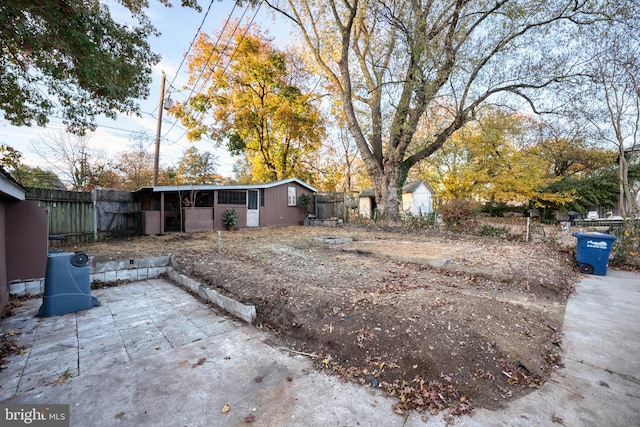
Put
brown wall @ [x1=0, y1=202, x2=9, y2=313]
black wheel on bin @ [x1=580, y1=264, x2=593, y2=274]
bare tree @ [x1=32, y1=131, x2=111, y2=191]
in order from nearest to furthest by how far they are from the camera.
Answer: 1. brown wall @ [x1=0, y1=202, x2=9, y2=313]
2. black wheel on bin @ [x1=580, y1=264, x2=593, y2=274]
3. bare tree @ [x1=32, y1=131, x2=111, y2=191]

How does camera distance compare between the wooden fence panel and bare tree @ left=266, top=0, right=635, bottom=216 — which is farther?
the wooden fence panel

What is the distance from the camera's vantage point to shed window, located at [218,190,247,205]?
42.3ft

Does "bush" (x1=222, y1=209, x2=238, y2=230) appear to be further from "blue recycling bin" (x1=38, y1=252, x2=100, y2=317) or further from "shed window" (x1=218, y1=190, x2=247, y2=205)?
"blue recycling bin" (x1=38, y1=252, x2=100, y2=317)

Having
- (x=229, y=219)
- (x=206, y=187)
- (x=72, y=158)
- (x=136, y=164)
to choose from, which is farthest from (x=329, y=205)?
(x=136, y=164)

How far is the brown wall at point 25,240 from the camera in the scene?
14.6ft

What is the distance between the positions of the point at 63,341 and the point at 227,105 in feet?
53.3

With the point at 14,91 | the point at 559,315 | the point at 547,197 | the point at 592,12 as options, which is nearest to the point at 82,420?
the point at 559,315

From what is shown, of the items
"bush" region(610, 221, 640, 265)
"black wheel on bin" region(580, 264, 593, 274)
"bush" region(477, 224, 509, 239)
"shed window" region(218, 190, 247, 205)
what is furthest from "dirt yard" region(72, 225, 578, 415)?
"shed window" region(218, 190, 247, 205)

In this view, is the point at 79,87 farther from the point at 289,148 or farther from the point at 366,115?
the point at 289,148

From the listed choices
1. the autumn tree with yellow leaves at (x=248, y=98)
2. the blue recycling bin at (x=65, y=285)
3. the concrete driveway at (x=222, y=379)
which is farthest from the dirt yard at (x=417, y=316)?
the autumn tree with yellow leaves at (x=248, y=98)

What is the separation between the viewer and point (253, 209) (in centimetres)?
1398

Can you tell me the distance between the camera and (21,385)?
2.28 m

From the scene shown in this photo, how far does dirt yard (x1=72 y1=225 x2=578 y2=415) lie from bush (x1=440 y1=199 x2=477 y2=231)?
4.43m

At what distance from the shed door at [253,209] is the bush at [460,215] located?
8748 mm
